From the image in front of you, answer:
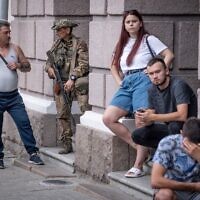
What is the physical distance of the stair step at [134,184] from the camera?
795 cm

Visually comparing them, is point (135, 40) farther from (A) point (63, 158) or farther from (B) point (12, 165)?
(B) point (12, 165)

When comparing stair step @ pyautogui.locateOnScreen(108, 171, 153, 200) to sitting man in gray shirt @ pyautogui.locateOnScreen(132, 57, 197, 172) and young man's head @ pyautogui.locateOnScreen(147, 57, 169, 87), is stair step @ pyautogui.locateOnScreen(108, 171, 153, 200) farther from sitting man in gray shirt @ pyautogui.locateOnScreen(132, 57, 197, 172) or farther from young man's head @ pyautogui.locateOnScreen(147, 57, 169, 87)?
young man's head @ pyautogui.locateOnScreen(147, 57, 169, 87)

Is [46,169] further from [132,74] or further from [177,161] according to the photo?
[177,161]

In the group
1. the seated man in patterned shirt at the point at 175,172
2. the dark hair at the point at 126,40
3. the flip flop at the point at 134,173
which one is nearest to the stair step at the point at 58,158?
the flip flop at the point at 134,173

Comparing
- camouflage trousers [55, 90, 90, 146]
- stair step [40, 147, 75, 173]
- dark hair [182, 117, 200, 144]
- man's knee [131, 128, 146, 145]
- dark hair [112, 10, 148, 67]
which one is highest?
dark hair [112, 10, 148, 67]

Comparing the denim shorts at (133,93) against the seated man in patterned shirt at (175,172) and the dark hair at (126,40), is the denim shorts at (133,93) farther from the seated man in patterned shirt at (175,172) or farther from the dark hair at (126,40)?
the seated man in patterned shirt at (175,172)

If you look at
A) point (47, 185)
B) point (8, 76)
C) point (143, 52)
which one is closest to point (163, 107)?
point (143, 52)

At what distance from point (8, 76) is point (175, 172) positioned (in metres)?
4.17

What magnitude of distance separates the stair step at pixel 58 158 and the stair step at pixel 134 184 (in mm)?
1278

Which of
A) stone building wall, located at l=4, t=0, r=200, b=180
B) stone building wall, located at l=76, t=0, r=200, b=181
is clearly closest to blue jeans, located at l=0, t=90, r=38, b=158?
stone building wall, located at l=4, t=0, r=200, b=180

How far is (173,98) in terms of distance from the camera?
740 cm

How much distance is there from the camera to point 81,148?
9.51m

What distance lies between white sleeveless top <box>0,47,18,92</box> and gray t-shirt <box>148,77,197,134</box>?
9.71ft

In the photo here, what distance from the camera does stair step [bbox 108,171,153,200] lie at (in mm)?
7953
